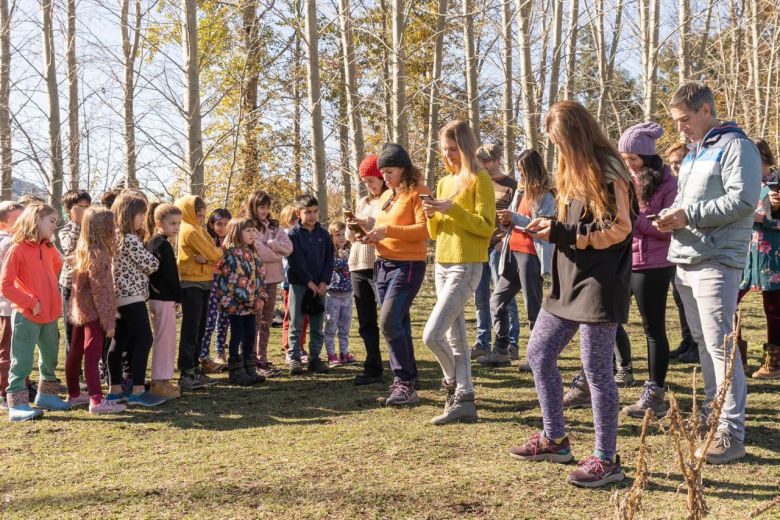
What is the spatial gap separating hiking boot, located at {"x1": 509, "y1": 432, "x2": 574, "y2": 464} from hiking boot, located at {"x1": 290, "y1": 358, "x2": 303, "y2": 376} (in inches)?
132

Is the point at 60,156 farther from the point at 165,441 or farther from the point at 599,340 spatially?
the point at 599,340

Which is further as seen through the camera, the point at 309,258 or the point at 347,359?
the point at 347,359

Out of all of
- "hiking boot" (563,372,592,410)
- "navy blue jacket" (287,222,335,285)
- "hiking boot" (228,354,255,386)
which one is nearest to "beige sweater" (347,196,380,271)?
"navy blue jacket" (287,222,335,285)

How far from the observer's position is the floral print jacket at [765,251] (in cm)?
606

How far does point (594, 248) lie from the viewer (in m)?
3.64

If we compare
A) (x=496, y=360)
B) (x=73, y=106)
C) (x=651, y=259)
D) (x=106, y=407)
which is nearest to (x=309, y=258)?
(x=496, y=360)

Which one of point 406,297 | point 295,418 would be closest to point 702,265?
point 406,297

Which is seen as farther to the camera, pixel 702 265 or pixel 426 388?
pixel 426 388

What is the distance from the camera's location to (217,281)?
262 inches

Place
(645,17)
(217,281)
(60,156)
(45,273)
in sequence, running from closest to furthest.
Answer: (45,273) → (217,281) → (60,156) → (645,17)

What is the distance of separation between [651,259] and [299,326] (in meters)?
3.57

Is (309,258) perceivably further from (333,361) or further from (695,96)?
(695,96)

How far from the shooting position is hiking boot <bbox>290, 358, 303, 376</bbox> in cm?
697

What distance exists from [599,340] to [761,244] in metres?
3.38
